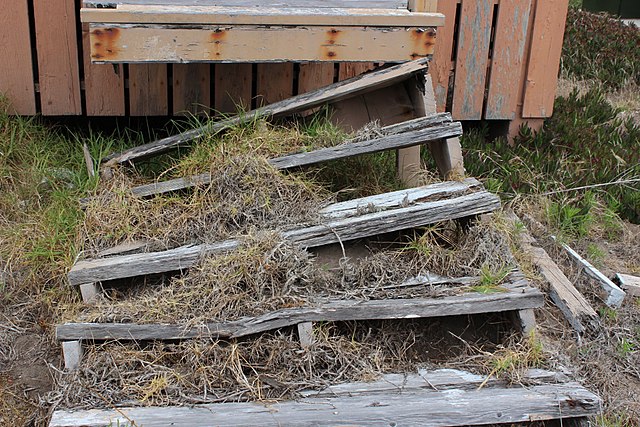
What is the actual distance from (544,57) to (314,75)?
1.75m

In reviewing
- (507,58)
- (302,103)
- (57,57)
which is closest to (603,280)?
(302,103)

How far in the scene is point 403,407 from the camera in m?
2.96

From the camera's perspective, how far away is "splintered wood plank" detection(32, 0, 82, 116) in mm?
4816

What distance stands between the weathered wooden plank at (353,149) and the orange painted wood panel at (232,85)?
1413 mm

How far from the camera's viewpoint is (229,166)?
3.81 m

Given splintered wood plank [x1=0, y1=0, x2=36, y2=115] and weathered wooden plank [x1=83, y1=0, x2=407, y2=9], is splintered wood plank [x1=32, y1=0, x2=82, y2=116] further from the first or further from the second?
weathered wooden plank [x1=83, y1=0, x2=407, y2=9]

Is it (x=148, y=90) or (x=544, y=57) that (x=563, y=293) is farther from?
(x=148, y=90)

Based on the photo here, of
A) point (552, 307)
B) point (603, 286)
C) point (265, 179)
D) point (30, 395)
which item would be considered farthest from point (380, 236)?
point (30, 395)

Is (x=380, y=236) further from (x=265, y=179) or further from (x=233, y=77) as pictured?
(x=233, y=77)

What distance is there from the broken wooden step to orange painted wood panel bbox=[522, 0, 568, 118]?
3.00 metres

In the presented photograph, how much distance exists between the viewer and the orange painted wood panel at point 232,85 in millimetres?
5148

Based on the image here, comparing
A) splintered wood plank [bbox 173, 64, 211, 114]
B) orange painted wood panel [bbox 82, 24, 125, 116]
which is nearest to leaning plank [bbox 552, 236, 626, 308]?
splintered wood plank [bbox 173, 64, 211, 114]

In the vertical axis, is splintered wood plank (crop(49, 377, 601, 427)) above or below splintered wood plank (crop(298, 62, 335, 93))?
below

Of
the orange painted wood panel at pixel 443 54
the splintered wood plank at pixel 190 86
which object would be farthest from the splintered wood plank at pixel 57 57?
the orange painted wood panel at pixel 443 54
